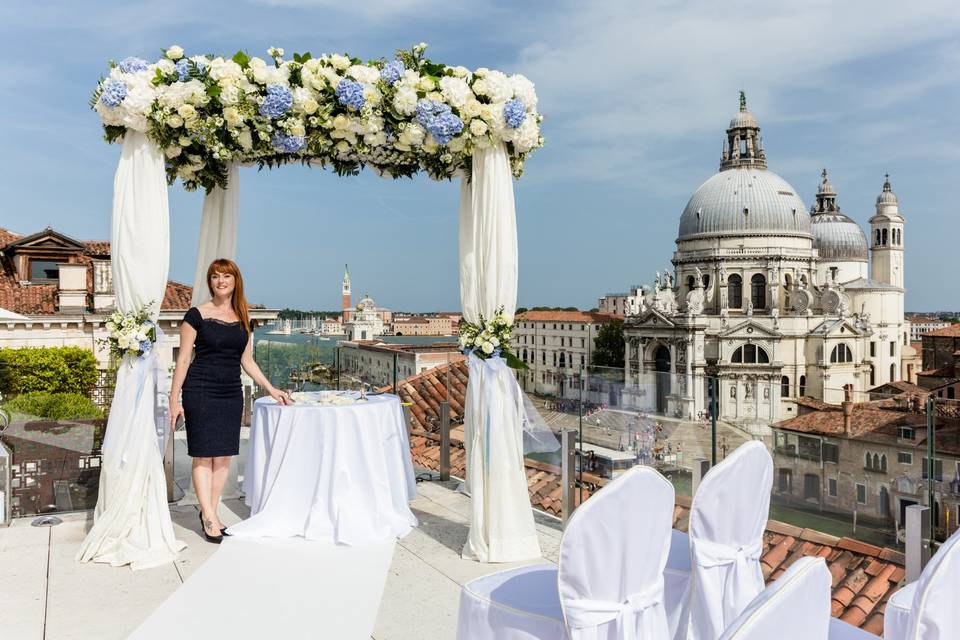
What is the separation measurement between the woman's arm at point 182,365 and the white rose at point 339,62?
212cm

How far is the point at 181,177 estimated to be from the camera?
5.48 metres

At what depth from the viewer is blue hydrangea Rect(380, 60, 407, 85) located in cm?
514

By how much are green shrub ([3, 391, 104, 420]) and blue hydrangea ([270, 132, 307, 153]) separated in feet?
9.26

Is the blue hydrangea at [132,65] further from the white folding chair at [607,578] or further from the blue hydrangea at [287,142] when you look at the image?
the white folding chair at [607,578]

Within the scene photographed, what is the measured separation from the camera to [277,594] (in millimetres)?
4066

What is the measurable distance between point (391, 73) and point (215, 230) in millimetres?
2063

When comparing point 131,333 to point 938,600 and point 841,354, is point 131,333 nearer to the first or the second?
point 938,600

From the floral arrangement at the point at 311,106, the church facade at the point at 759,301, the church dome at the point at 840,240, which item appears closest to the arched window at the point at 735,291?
the church facade at the point at 759,301

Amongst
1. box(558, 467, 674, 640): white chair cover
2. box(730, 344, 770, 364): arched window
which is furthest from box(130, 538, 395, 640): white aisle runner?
box(730, 344, 770, 364): arched window

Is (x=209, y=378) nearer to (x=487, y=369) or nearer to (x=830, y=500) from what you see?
(x=487, y=369)

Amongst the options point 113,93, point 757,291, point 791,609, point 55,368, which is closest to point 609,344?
point 757,291

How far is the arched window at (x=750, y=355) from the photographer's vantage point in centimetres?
5606

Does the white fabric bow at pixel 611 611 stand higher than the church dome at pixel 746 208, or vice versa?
the church dome at pixel 746 208

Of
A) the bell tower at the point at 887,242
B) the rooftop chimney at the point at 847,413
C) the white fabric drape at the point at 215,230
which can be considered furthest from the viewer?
the bell tower at the point at 887,242
